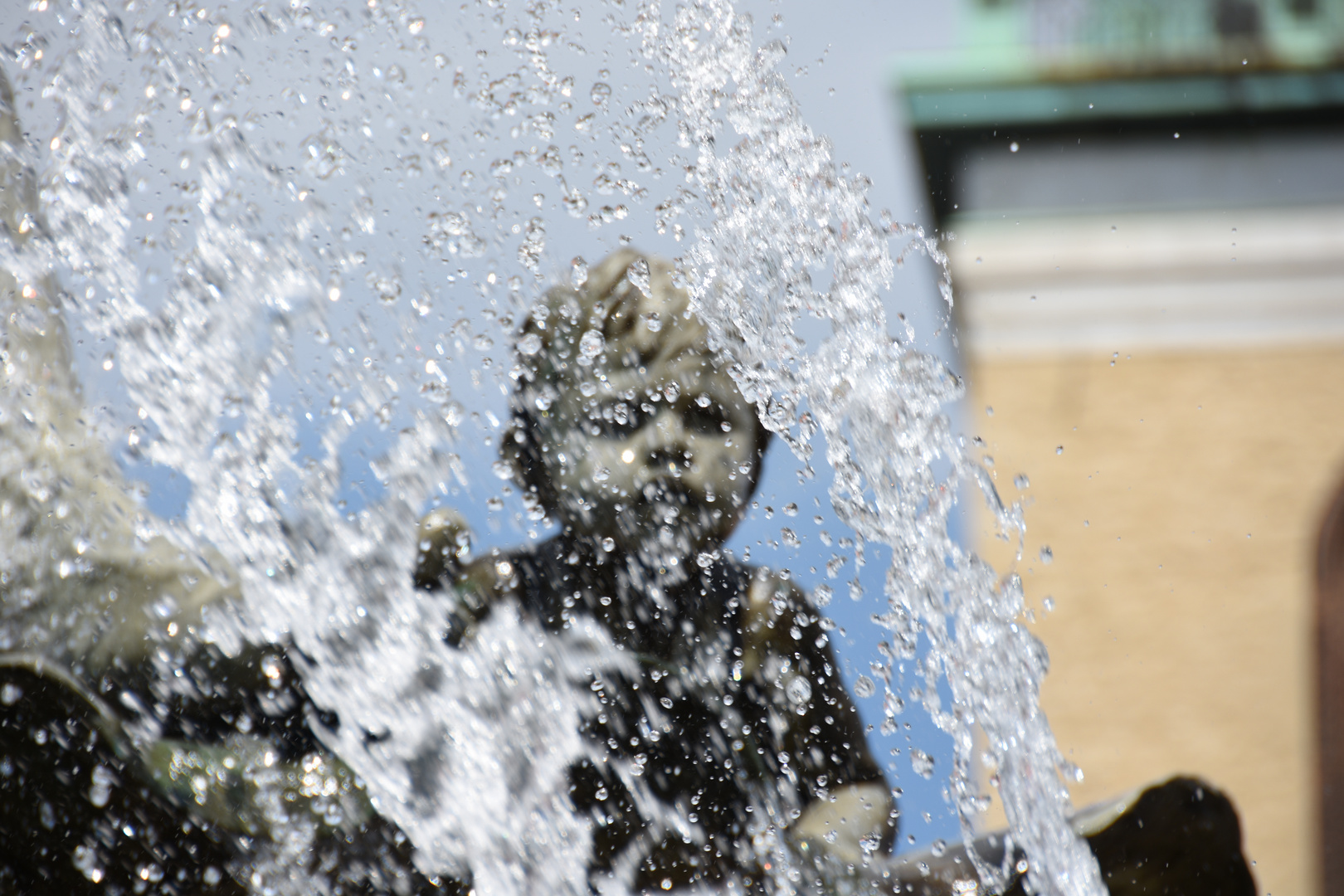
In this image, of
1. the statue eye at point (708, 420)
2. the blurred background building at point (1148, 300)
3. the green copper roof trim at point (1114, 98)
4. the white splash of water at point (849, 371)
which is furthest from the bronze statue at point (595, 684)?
the green copper roof trim at point (1114, 98)

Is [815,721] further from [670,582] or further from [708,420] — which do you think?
[708,420]

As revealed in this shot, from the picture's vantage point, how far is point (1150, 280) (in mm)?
4910

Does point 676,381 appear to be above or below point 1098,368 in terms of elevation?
below

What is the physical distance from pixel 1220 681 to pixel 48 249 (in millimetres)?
4676

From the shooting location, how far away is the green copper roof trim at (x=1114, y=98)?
4.88 metres

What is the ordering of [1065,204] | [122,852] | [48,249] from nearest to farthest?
1. [122,852]
2. [48,249]
3. [1065,204]

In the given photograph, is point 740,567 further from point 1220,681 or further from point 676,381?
point 1220,681

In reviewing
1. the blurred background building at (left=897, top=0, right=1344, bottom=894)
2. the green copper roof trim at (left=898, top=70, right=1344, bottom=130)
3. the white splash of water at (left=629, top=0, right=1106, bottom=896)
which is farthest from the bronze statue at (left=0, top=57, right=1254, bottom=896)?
the green copper roof trim at (left=898, top=70, right=1344, bottom=130)

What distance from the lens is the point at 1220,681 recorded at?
4676mm

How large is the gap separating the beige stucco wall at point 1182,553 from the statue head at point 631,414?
3.62 meters

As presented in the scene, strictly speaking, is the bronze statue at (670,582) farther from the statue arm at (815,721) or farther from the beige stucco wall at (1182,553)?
the beige stucco wall at (1182,553)

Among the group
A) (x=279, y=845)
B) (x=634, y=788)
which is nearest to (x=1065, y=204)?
(x=634, y=788)

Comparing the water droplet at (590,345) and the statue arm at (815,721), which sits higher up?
the water droplet at (590,345)

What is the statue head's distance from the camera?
5.01ft
